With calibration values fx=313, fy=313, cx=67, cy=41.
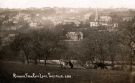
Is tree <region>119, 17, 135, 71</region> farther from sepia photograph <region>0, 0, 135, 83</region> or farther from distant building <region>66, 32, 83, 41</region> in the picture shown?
distant building <region>66, 32, 83, 41</region>

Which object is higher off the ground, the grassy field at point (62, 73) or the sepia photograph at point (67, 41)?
the sepia photograph at point (67, 41)

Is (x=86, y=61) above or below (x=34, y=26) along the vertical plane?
below

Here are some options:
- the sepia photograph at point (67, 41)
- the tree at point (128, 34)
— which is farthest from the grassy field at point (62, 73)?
the tree at point (128, 34)

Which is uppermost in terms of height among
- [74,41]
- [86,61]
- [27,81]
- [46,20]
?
[46,20]

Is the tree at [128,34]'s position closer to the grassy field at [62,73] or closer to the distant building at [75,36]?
the grassy field at [62,73]

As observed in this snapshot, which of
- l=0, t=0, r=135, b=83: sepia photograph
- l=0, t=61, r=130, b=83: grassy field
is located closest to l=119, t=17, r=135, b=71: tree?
l=0, t=0, r=135, b=83: sepia photograph

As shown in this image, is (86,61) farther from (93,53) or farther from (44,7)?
(44,7)

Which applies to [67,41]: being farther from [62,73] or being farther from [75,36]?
[62,73]
